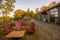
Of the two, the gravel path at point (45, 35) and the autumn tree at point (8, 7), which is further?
the autumn tree at point (8, 7)

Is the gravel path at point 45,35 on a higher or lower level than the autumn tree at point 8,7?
lower

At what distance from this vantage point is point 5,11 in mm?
26000

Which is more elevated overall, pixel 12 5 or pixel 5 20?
pixel 12 5

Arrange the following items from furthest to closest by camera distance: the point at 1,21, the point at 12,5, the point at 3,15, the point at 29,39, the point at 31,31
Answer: the point at 12,5, the point at 1,21, the point at 3,15, the point at 31,31, the point at 29,39

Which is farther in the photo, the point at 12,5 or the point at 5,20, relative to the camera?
the point at 12,5

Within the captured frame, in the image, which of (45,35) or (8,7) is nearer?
(45,35)

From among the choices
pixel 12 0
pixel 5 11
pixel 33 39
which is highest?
pixel 12 0

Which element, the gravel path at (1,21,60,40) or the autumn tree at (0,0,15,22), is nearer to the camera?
the gravel path at (1,21,60,40)

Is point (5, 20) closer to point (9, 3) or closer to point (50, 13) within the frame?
point (9, 3)

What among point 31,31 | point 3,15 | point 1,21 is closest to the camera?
point 31,31

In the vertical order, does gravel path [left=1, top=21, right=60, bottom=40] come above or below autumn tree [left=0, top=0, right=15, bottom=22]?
below

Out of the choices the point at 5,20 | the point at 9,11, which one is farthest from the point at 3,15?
the point at 9,11

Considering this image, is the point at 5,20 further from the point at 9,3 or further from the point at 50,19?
the point at 50,19

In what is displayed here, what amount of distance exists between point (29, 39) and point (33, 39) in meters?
0.25
